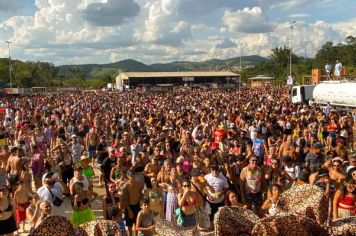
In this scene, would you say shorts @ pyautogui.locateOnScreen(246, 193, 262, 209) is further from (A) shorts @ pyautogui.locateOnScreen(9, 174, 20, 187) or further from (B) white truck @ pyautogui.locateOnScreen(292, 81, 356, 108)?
(B) white truck @ pyautogui.locateOnScreen(292, 81, 356, 108)

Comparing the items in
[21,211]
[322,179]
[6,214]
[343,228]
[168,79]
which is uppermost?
[168,79]

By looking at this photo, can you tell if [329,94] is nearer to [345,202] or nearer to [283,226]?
[345,202]

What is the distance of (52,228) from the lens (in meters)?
3.00

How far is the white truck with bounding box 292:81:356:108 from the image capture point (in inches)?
886

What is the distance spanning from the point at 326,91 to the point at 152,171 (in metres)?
19.8

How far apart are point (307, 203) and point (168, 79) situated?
252 feet

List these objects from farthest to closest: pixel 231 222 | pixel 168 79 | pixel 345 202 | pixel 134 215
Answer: pixel 168 79 → pixel 134 215 → pixel 345 202 → pixel 231 222

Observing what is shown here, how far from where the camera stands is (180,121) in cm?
1567

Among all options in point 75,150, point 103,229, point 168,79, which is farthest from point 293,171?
point 168,79

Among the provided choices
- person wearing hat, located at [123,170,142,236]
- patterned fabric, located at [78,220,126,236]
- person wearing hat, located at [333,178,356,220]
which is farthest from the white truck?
patterned fabric, located at [78,220,126,236]

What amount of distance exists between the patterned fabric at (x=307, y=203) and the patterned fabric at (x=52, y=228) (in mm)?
1845

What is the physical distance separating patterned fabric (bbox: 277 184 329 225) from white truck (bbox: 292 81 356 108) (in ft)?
66.6

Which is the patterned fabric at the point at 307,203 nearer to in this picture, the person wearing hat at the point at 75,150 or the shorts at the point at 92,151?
the person wearing hat at the point at 75,150

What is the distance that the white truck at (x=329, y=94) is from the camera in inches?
886
